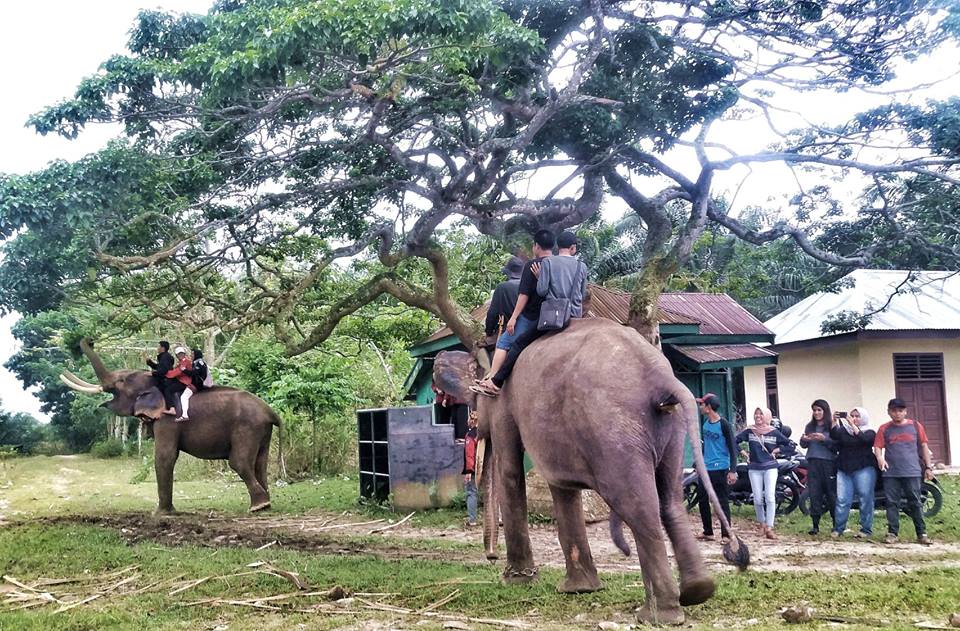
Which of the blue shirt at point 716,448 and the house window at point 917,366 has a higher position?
the house window at point 917,366

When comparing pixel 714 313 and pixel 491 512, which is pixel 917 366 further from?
pixel 491 512

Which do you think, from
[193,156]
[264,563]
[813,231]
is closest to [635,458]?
[264,563]

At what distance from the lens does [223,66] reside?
28.0 ft

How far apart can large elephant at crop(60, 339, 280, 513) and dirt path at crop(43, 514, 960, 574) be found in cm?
81

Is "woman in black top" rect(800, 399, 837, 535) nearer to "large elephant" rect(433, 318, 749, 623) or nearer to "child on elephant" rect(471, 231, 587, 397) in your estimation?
"large elephant" rect(433, 318, 749, 623)

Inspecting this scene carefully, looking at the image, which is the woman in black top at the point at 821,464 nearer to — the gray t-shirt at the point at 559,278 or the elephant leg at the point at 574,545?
the elephant leg at the point at 574,545

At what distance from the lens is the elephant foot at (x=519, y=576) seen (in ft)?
24.0

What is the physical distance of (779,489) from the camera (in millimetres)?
12680

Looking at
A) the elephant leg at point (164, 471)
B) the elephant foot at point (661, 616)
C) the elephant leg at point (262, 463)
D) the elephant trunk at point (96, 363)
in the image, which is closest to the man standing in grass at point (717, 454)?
the elephant foot at point (661, 616)

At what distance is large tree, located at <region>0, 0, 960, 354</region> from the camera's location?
369 inches

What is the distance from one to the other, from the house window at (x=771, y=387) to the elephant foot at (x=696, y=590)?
18881 millimetres

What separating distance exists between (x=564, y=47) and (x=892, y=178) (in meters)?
5.75

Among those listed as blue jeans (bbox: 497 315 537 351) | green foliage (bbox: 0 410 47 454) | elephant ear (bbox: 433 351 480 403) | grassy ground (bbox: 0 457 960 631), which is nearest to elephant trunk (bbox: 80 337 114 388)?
grassy ground (bbox: 0 457 960 631)

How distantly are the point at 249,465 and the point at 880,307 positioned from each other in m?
15.0
